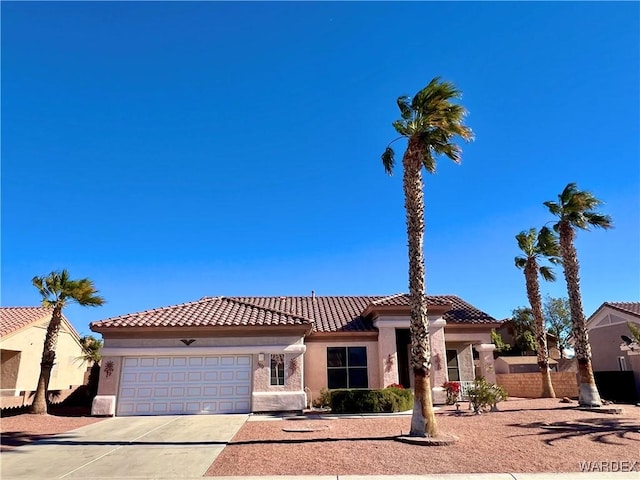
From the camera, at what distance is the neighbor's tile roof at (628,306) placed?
28.4 m

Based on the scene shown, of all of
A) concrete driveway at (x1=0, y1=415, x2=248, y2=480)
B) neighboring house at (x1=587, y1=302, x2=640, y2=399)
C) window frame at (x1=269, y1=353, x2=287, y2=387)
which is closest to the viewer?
concrete driveway at (x1=0, y1=415, x2=248, y2=480)

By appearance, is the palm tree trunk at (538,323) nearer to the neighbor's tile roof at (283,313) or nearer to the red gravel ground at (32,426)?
the neighbor's tile roof at (283,313)

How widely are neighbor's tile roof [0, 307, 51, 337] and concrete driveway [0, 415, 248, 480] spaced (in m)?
14.8

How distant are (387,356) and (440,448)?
421 inches

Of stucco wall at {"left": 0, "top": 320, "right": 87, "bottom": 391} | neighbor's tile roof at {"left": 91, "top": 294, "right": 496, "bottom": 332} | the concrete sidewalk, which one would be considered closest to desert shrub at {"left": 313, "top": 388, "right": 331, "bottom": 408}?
neighbor's tile roof at {"left": 91, "top": 294, "right": 496, "bottom": 332}

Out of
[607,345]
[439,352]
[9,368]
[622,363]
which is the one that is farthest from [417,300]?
[9,368]

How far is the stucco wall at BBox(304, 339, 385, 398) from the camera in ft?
70.1

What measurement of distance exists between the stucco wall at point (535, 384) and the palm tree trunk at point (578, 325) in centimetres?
550

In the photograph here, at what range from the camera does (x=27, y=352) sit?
1068 inches

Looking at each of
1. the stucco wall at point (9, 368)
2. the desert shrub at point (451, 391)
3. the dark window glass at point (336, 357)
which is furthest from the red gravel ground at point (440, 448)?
the stucco wall at point (9, 368)

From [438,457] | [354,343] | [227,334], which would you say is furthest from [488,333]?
[438,457]

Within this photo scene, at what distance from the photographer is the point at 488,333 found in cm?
2381

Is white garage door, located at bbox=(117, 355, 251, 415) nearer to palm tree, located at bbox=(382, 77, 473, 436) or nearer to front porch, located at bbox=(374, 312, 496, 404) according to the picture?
front porch, located at bbox=(374, 312, 496, 404)

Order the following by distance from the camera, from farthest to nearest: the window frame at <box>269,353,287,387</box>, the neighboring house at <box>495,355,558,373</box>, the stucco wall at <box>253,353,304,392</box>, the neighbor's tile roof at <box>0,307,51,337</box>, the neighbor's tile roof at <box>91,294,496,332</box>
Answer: the neighboring house at <box>495,355,558,373</box>, the neighbor's tile roof at <box>0,307,51,337</box>, the neighbor's tile roof at <box>91,294,496,332</box>, the window frame at <box>269,353,287,387</box>, the stucco wall at <box>253,353,304,392</box>
